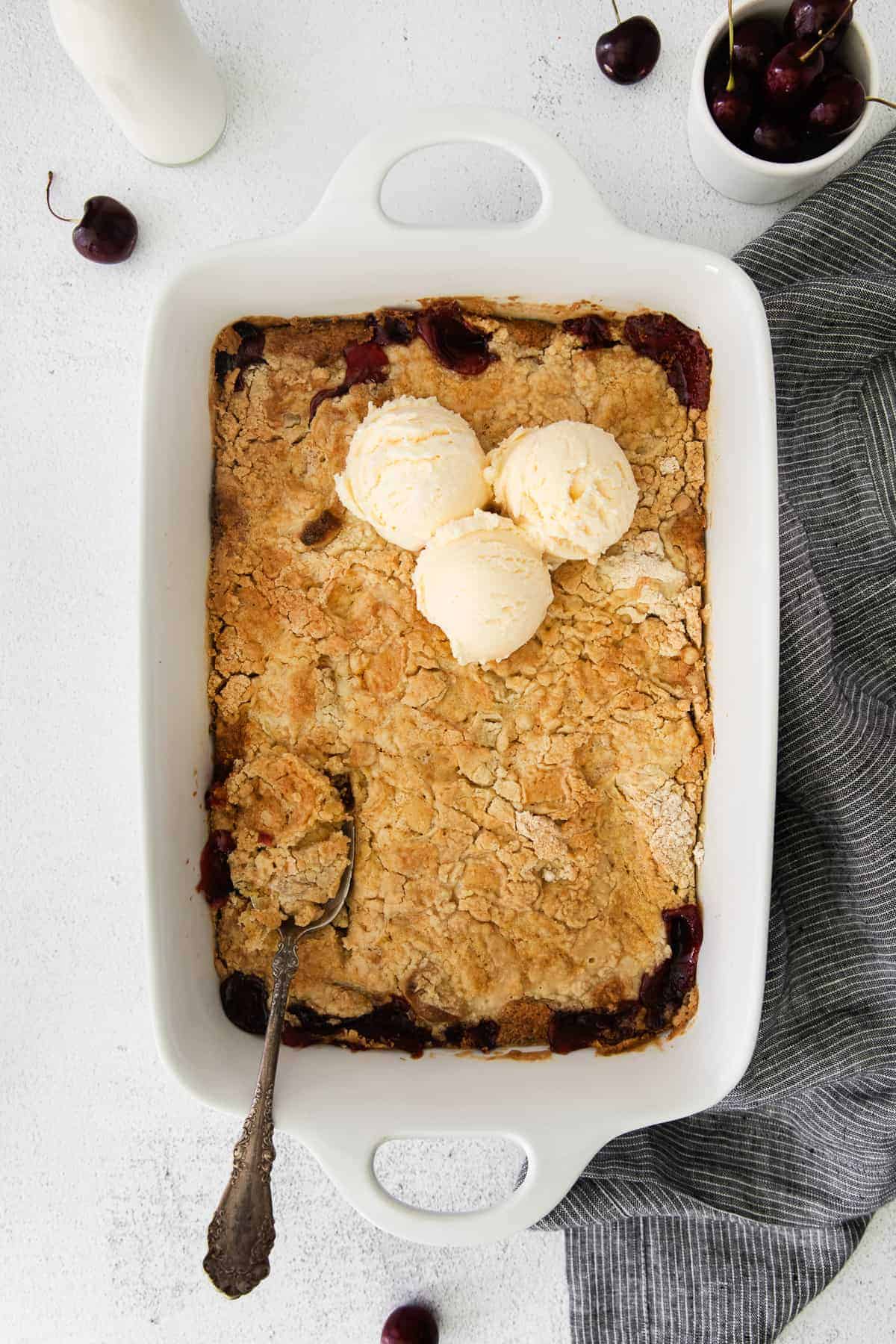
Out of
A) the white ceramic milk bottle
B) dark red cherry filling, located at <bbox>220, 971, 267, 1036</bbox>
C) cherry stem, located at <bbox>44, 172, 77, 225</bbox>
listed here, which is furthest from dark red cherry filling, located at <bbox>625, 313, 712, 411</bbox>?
dark red cherry filling, located at <bbox>220, 971, 267, 1036</bbox>

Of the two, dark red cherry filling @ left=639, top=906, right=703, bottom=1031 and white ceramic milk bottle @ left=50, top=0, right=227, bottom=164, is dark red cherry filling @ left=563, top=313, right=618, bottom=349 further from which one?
dark red cherry filling @ left=639, top=906, right=703, bottom=1031

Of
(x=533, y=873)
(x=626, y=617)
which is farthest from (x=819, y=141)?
(x=533, y=873)

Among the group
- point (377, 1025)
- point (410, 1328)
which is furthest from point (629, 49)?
point (410, 1328)

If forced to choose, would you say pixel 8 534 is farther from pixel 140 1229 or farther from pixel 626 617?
pixel 140 1229

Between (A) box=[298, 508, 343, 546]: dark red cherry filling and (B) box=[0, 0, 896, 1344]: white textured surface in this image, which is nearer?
(A) box=[298, 508, 343, 546]: dark red cherry filling

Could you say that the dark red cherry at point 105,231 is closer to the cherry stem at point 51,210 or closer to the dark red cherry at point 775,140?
the cherry stem at point 51,210

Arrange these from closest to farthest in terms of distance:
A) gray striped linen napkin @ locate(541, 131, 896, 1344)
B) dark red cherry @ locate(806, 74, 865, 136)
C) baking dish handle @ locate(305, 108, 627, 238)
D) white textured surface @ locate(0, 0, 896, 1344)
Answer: baking dish handle @ locate(305, 108, 627, 238), dark red cherry @ locate(806, 74, 865, 136), gray striped linen napkin @ locate(541, 131, 896, 1344), white textured surface @ locate(0, 0, 896, 1344)
